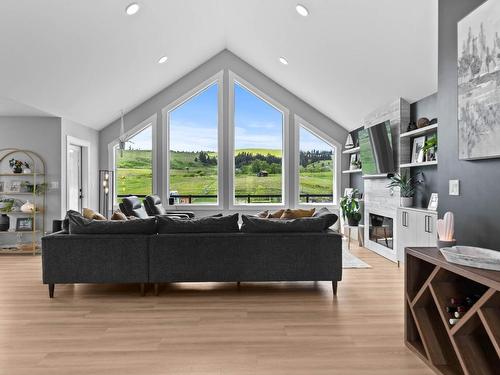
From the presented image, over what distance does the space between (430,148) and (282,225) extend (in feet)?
7.93

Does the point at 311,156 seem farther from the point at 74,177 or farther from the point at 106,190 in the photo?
the point at 74,177

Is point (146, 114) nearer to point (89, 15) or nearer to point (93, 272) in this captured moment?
point (89, 15)

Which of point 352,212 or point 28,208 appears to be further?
point 352,212

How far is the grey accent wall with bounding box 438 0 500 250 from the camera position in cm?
243

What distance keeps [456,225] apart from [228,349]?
174cm

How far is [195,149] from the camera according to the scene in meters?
9.59

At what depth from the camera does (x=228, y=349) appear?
290 centimetres

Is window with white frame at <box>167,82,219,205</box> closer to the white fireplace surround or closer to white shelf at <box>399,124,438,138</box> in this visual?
the white fireplace surround

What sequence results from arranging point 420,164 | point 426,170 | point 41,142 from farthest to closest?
point 41,142 → point 426,170 → point 420,164

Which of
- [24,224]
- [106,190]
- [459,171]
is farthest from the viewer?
[106,190]

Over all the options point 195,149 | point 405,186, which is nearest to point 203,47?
point 195,149

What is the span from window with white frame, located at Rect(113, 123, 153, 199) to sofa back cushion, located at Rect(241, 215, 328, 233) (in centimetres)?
561

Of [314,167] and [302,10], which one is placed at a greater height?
[302,10]

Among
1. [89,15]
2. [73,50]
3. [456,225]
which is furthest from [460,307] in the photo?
[73,50]
